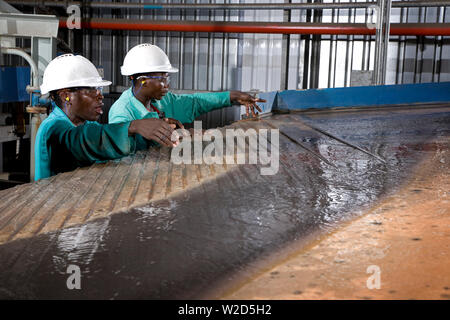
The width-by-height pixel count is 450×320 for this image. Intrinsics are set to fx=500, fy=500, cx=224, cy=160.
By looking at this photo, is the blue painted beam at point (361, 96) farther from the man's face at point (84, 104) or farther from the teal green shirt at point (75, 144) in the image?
the teal green shirt at point (75, 144)

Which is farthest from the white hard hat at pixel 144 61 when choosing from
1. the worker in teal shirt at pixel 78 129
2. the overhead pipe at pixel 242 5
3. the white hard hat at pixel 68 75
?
the overhead pipe at pixel 242 5

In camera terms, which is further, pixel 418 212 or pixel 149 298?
pixel 418 212

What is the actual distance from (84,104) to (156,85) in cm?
84

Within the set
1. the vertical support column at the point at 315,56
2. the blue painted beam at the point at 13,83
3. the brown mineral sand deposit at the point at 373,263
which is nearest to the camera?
the brown mineral sand deposit at the point at 373,263

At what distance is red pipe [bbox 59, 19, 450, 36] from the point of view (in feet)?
20.4

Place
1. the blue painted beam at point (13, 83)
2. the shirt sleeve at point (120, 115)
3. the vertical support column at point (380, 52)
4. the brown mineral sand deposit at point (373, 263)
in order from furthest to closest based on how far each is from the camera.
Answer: the blue painted beam at point (13, 83)
the vertical support column at point (380, 52)
the shirt sleeve at point (120, 115)
the brown mineral sand deposit at point (373, 263)

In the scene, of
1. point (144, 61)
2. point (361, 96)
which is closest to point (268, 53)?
point (361, 96)

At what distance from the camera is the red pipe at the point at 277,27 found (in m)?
6.23

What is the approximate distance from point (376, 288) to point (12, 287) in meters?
0.71

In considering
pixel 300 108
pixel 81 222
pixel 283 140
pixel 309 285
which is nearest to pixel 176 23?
pixel 300 108

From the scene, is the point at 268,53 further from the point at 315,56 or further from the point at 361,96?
the point at 361,96

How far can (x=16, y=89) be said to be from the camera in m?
5.55

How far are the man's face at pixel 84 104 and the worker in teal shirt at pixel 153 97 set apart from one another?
459 millimetres

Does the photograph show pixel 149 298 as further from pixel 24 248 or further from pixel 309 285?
pixel 24 248
